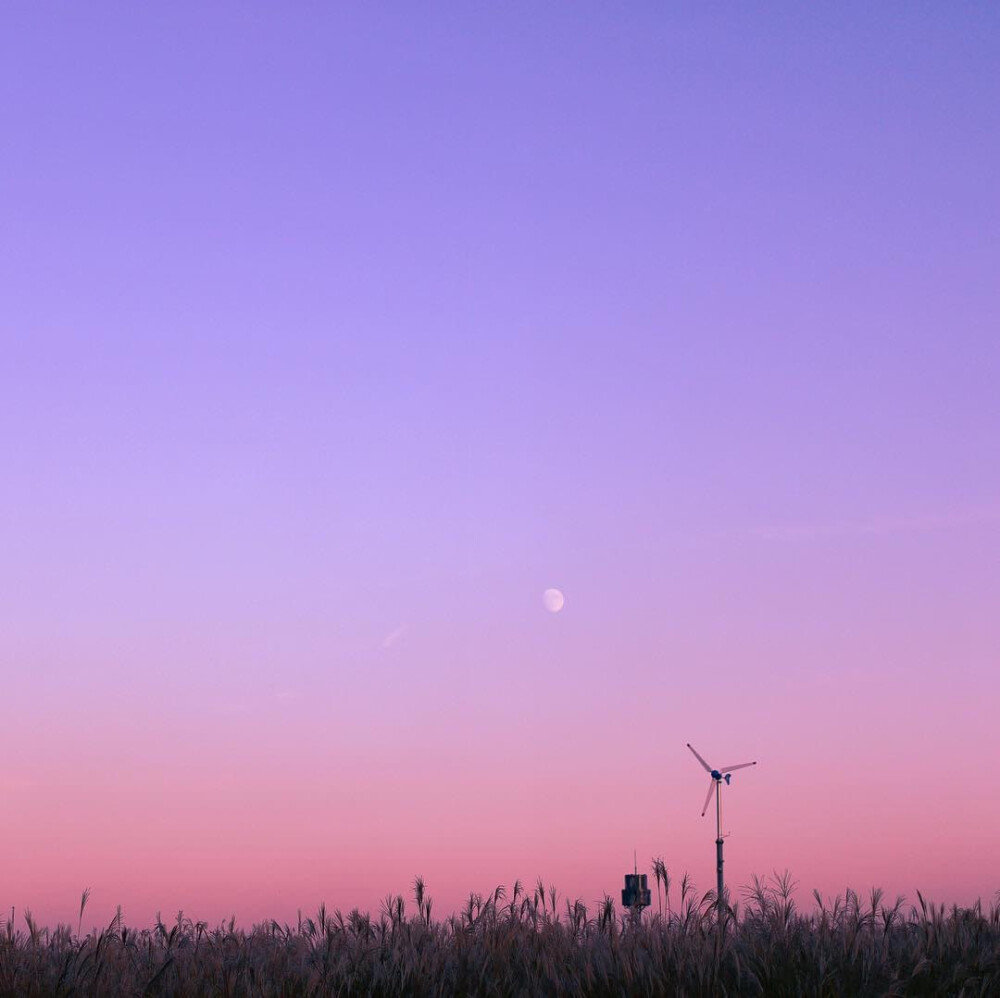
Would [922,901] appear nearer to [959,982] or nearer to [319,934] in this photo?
[959,982]

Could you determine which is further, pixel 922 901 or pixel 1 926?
pixel 1 926

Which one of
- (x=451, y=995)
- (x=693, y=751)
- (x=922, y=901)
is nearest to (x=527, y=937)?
(x=451, y=995)

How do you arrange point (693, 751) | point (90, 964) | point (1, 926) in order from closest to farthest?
point (90, 964), point (1, 926), point (693, 751)

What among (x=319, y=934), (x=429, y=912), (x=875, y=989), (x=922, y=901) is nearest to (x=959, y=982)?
(x=875, y=989)

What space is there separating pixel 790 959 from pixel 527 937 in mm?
2878

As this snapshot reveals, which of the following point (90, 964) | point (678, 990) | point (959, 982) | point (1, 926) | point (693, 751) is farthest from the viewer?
point (693, 751)

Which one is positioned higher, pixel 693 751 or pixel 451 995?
pixel 693 751

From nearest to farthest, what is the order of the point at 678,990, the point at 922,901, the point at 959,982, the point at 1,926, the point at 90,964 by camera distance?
1. the point at 678,990
2. the point at 959,982
3. the point at 90,964
4. the point at 922,901
5. the point at 1,926

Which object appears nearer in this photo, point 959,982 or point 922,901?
point 959,982

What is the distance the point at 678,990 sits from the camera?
11.5 meters

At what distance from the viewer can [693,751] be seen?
270 ft

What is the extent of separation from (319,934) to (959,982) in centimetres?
631

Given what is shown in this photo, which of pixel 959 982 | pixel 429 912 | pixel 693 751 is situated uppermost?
pixel 693 751

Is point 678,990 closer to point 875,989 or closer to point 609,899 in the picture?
point 875,989
